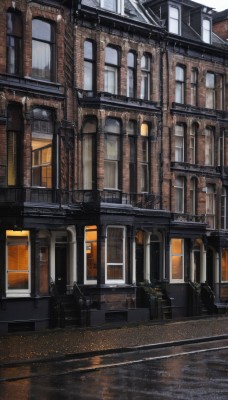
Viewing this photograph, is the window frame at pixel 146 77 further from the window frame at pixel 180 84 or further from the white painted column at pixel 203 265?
the white painted column at pixel 203 265

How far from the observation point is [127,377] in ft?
58.6

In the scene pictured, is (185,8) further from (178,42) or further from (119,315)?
(119,315)

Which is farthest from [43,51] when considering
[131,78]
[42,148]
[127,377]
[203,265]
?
[127,377]

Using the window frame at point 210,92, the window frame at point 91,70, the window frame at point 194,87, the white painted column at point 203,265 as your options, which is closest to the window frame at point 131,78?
the window frame at point 91,70

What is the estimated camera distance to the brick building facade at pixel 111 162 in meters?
29.5

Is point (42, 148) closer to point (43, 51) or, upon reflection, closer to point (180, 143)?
point (43, 51)

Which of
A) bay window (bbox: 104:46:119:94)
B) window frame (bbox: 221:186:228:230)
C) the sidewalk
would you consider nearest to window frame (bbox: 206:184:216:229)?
window frame (bbox: 221:186:228:230)

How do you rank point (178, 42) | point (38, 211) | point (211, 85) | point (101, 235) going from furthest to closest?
point (211, 85) < point (178, 42) < point (101, 235) < point (38, 211)

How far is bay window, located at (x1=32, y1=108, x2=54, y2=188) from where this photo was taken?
3009 cm

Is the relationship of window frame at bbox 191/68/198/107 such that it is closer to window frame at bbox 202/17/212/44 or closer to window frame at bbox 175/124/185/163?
window frame at bbox 175/124/185/163

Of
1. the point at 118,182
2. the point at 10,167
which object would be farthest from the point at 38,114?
the point at 118,182

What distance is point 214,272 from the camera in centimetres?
4003

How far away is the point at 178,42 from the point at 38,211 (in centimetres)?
1340

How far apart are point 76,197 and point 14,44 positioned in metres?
7.09
